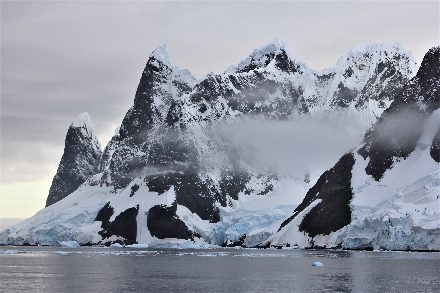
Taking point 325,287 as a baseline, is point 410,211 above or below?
above

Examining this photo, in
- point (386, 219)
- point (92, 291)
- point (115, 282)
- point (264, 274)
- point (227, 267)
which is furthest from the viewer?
point (386, 219)

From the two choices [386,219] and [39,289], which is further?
[386,219]

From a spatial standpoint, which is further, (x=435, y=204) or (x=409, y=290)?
(x=435, y=204)

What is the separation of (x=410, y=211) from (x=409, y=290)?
358 feet

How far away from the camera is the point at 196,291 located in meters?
90.6

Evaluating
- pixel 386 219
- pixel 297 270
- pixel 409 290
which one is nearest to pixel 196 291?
pixel 409 290

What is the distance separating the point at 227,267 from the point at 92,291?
5136 cm

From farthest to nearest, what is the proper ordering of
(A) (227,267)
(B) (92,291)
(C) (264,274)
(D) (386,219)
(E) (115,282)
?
(D) (386,219), (A) (227,267), (C) (264,274), (E) (115,282), (B) (92,291)

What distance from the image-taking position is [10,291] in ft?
295

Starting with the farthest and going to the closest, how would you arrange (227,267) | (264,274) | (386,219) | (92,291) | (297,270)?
(386,219), (227,267), (297,270), (264,274), (92,291)

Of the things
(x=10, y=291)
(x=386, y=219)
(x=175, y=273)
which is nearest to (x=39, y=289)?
(x=10, y=291)

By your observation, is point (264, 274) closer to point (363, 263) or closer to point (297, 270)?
point (297, 270)

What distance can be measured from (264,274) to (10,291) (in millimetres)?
44992

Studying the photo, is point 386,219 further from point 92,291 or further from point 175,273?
point 92,291
